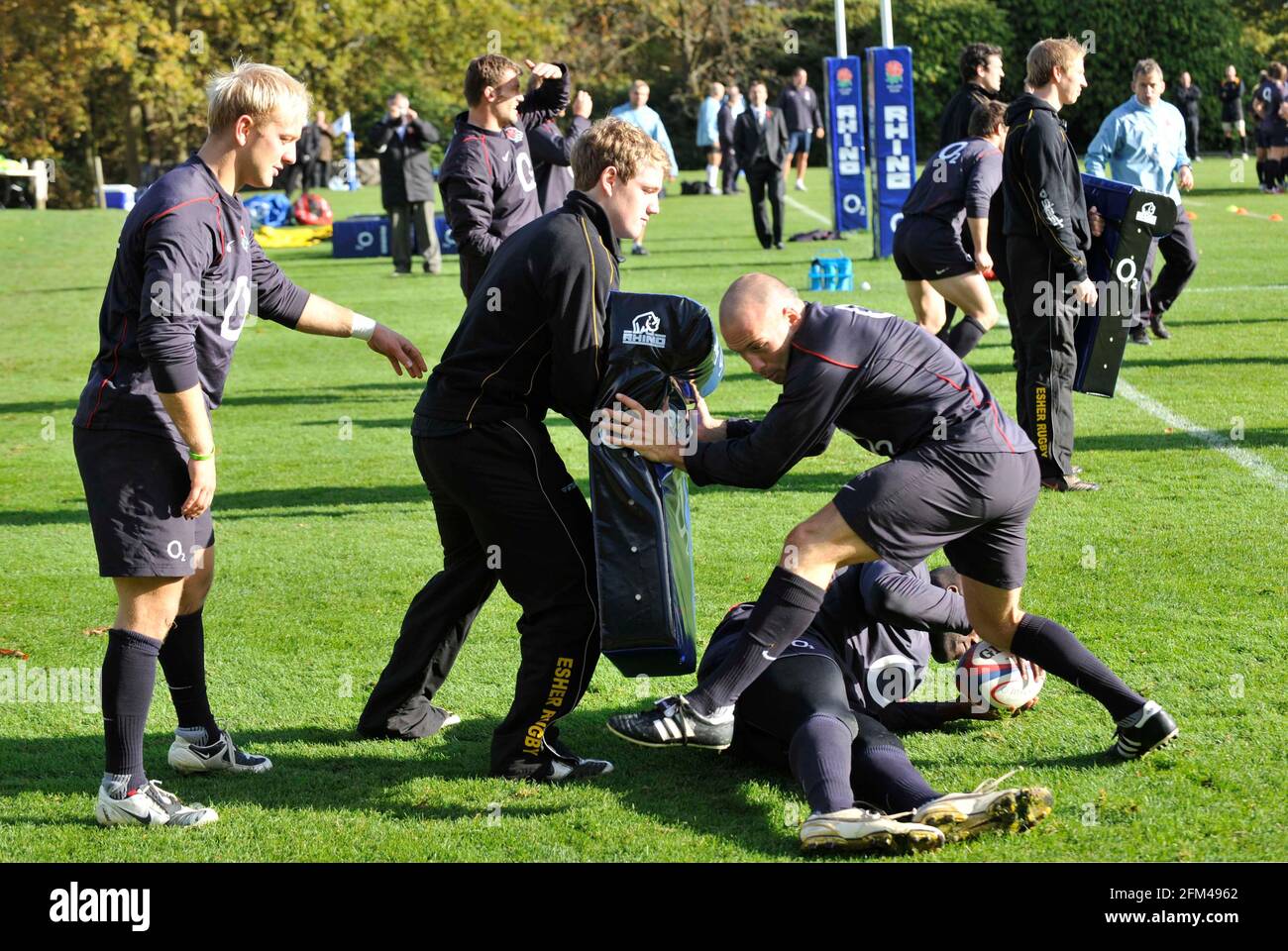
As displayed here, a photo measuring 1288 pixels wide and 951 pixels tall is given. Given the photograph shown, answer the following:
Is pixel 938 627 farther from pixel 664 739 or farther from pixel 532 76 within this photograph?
pixel 532 76

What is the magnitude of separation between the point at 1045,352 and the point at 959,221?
1.76 metres

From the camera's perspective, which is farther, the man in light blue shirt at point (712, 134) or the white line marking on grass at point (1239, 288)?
the man in light blue shirt at point (712, 134)

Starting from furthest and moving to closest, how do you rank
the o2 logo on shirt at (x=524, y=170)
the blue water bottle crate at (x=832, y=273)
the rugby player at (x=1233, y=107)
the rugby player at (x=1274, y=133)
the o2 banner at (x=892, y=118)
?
the rugby player at (x=1233, y=107) < the rugby player at (x=1274, y=133) < the o2 banner at (x=892, y=118) < the blue water bottle crate at (x=832, y=273) < the o2 logo on shirt at (x=524, y=170)

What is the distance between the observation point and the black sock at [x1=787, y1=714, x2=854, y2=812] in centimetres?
419

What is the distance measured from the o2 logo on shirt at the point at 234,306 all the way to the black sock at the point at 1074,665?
2601 mm

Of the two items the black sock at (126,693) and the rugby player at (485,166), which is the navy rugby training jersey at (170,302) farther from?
the rugby player at (485,166)

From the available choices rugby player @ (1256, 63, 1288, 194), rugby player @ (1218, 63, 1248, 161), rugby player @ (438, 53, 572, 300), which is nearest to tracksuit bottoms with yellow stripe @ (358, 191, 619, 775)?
rugby player @ (438, 53, 572, 300)

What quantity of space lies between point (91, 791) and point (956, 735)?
2.84 m

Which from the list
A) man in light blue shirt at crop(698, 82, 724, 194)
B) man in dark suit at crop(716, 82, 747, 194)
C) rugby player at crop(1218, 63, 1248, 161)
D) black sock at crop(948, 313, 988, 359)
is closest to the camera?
black sock at crop(948, 313, 988, 359)

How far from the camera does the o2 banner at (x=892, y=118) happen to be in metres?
19.3

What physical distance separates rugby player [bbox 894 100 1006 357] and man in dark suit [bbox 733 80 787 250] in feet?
38.1

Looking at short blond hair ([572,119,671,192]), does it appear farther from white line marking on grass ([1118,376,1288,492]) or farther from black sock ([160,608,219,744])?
white line marking on grass ([1118,376,1288,492])

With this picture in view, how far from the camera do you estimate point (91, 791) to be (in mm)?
4855

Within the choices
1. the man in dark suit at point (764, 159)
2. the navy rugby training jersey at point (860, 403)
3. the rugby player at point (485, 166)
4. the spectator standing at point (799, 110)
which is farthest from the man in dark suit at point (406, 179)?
the navy rugby training jersey at point (860, 403)
